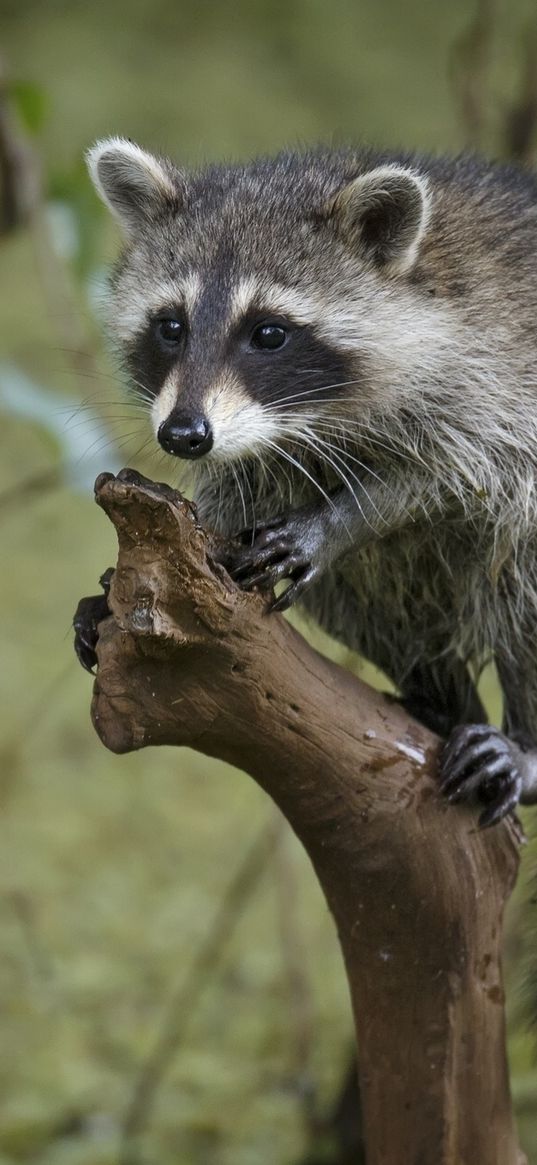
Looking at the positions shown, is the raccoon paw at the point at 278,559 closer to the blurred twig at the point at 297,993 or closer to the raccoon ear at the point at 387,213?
the raccoon ear at the point at 387,213

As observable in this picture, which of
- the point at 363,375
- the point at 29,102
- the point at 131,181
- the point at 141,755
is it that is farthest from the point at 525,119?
the point at 141,755

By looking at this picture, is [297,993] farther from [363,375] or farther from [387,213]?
[387,213]

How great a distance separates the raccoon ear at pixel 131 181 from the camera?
9.93 feet

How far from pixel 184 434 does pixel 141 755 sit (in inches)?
140

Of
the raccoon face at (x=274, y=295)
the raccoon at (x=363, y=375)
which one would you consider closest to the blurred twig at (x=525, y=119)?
the raccoon at (x=363, y=375)

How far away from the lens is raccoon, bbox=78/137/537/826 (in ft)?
8.99

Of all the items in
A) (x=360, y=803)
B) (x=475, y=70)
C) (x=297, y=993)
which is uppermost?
(x=475, y=70)

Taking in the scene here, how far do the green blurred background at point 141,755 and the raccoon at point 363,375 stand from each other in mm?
307

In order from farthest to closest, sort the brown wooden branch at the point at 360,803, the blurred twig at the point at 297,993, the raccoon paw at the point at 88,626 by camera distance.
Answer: the blurred twig at the point at 297,993
the raccoon paw at the point at 88,626
the brown wooden branch at the point at 360,803

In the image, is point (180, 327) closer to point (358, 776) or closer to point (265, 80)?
point (358, 776)

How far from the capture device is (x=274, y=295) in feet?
9.11

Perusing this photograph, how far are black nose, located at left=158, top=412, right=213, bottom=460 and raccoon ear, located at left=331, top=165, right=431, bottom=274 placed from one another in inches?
23.0

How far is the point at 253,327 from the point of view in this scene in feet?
9.01

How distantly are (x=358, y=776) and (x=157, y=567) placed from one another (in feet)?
2.14
